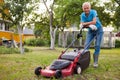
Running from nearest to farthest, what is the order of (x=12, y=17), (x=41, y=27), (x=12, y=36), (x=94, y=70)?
1. (x=94, y=70)
2. (x=12, y=17)
3. (x=12, y=36)
4. (x=41, y=27)

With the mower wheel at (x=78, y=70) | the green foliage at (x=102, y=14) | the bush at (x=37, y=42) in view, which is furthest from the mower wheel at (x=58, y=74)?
the bush at (x=37, y=42)

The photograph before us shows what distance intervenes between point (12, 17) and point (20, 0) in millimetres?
1482

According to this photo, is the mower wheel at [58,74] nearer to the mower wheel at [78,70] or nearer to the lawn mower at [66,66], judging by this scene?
the lawn mower at [66,66]

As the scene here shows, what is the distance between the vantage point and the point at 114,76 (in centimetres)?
617

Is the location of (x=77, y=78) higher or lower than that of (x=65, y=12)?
lower

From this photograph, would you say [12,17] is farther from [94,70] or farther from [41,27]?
[41,27]

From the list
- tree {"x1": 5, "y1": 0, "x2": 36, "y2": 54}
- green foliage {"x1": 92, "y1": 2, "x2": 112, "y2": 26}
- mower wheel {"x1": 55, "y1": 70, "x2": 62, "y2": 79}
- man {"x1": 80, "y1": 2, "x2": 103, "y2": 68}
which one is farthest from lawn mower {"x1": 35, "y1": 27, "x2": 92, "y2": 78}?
green foliage {"x1": 92, "y1": 2, "x2": 112, "y2": 26}

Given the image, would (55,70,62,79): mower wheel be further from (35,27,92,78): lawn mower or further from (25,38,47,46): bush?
(25,38,47,46): bush

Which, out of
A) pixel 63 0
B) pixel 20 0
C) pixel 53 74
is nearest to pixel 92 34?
pixel 53 74

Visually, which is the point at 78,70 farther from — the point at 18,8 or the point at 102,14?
the point at 102,14

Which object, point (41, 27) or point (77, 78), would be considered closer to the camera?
point (77, 78)

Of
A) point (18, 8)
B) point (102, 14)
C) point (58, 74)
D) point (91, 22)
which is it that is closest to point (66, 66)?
point (58, 74)

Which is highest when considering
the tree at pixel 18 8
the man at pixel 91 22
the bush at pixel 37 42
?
the tree at pixel 18 8

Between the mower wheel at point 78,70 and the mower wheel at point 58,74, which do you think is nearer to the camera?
the mower wheel at point 58,74
